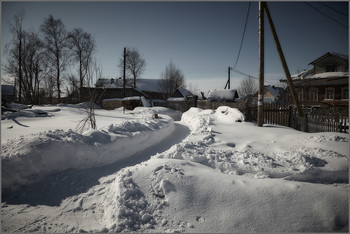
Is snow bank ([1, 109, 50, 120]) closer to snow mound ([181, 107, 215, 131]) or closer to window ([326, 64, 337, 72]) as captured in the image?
snow mound ([181, 107, 215, 131])

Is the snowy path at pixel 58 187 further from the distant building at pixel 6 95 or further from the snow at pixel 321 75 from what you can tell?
the snow at pixel 321 75

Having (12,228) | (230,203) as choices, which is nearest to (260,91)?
(230,203)

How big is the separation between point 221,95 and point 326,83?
545 inches

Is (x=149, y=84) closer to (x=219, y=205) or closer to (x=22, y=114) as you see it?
(x=22, y=114)

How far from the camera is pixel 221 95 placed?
1121 inches

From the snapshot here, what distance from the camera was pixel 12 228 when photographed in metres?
2.26

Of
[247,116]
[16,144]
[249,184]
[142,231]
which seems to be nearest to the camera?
[142,231]

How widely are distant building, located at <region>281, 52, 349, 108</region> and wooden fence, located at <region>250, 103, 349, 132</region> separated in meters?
12.6

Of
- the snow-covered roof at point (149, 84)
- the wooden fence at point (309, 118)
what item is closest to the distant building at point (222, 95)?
the snow-covered roof at point (149, 84)

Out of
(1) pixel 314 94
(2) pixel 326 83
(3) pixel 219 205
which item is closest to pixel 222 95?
(1) pixel 314 94

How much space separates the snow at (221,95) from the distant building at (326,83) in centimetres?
1005

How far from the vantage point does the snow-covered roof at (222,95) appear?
28.0 m

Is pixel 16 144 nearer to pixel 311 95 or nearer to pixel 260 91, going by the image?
pixel 260 91

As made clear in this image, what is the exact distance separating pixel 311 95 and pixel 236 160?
2172 centimetres
